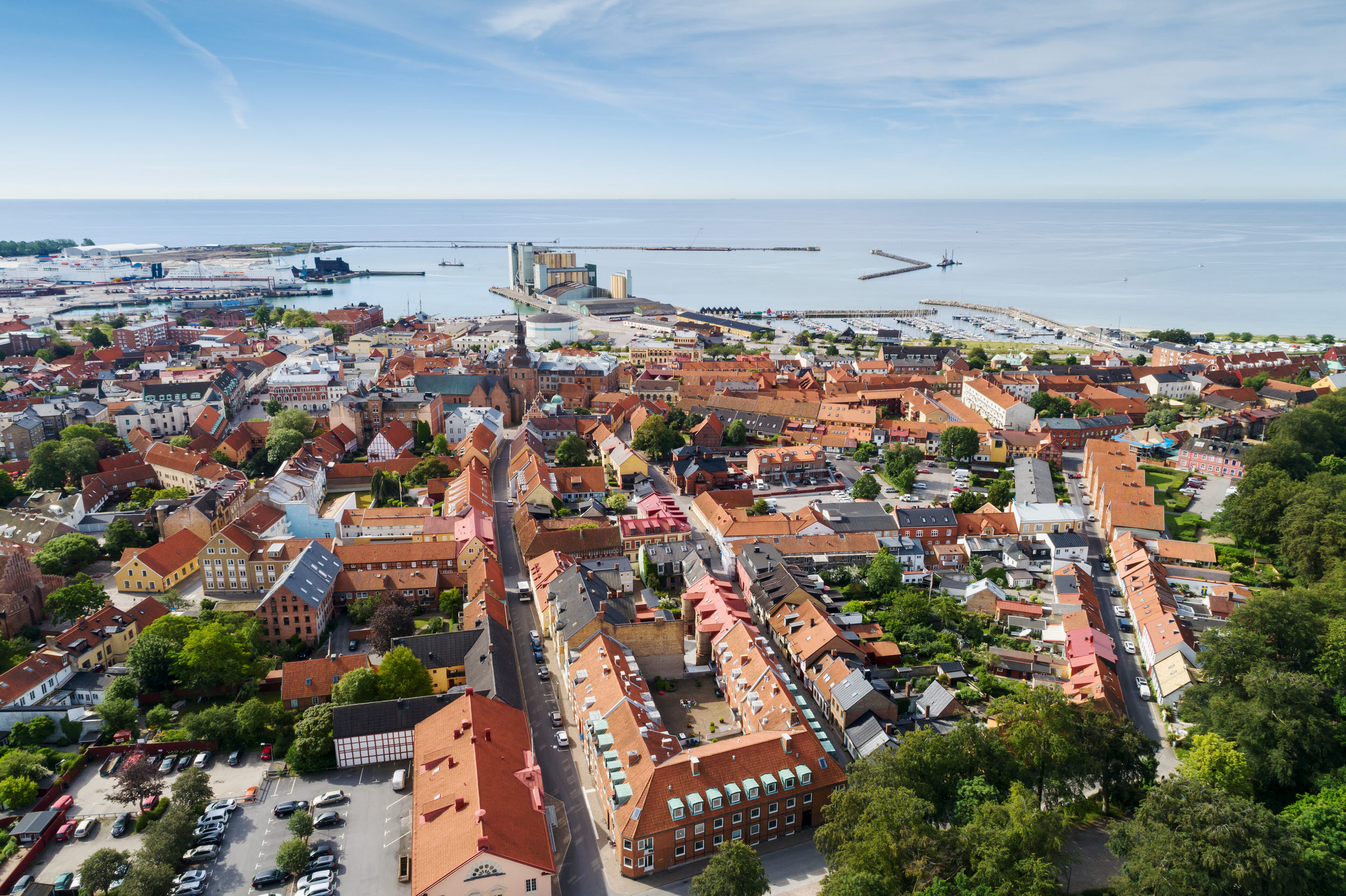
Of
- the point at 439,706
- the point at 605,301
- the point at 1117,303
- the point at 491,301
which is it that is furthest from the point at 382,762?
the point at 1117,303

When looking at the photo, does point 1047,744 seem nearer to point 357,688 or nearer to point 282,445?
point 357,688

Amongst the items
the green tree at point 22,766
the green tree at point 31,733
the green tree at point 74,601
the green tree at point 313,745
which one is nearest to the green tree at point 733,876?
the green tree at point 313,745

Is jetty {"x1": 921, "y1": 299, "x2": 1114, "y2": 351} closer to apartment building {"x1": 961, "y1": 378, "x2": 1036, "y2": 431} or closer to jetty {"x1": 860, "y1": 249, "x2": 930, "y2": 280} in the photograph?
jetty {"x1": 860, "y1": 249, "x2": 930, "y2": 280}

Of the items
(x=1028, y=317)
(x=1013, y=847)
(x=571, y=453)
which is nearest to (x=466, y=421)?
(x=571, y=453)

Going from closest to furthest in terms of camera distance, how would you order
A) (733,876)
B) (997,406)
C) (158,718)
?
(733,876), (158,718), (997,406)

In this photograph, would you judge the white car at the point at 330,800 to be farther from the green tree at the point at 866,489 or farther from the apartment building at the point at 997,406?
the apartment building at the point at 997,406

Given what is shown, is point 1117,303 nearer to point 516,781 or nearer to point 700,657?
point 700,657
